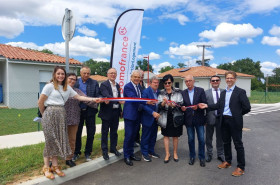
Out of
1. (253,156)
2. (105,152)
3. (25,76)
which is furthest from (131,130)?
(25,76)

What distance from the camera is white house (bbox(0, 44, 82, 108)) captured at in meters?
15.5

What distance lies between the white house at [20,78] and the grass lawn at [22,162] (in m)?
11.6

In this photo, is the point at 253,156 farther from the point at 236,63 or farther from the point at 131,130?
the point at 236,63

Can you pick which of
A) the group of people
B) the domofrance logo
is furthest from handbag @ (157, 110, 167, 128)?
the domofrance logo

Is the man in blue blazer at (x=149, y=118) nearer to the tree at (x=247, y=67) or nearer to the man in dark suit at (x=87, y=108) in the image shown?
the man in dark suit at (x=87, y=108)

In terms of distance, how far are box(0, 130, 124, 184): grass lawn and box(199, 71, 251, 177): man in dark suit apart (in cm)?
287

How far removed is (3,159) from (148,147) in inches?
124

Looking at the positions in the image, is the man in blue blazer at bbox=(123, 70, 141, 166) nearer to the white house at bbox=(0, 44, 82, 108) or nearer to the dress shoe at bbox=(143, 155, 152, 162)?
the dress shoe at bbox=(143, 155, 152, 162)

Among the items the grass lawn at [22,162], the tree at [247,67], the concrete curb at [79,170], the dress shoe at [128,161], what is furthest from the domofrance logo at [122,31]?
the tree at [247,67]

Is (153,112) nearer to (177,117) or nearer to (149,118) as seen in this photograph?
(149,118)

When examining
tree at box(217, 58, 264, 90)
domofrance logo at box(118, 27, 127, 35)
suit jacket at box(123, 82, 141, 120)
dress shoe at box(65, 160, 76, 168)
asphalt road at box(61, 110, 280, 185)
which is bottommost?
asphalt road at box(61, 110, 280, 185)

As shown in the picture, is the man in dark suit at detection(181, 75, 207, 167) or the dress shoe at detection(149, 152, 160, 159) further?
the dress shoe at detection(149, 152, 160, 159)

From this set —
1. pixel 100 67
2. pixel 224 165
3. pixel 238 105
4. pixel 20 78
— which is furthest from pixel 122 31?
pixel 100 67

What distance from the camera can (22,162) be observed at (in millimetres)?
4402
